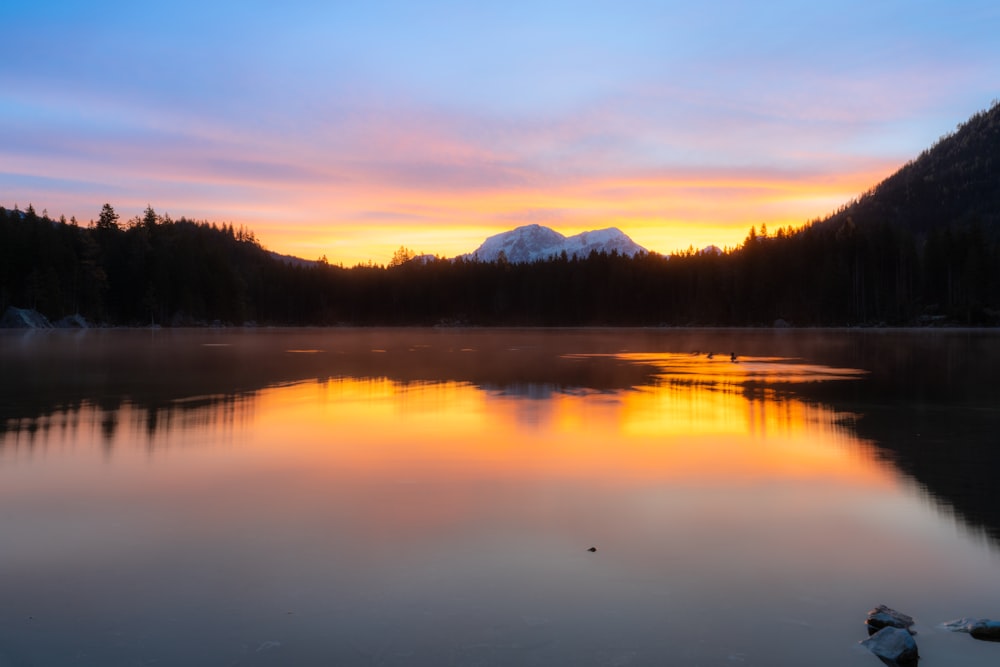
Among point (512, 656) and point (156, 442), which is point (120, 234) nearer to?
point (156, 442)

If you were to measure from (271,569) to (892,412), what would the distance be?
20.2m

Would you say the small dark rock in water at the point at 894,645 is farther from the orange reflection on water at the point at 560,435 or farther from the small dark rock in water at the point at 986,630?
the orange reflection on water at the point at 560,435

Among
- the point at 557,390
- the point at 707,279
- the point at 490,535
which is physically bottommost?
the point at 490,535

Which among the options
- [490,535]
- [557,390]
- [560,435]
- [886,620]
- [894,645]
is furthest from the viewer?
[557,390]

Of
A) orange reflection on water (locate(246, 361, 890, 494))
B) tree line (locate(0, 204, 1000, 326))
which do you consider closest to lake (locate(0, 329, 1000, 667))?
orange reflection on water (locate(246, 361, 890, 494))

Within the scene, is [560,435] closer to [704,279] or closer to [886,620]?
[886,620]

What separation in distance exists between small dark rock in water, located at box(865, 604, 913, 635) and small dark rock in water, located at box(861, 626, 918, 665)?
25 centimetres

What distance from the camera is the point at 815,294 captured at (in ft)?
499

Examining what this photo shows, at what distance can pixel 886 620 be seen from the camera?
6.74m

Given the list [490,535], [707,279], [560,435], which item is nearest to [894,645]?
[490,535]

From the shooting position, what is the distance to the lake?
652 cm

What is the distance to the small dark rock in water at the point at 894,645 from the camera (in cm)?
618

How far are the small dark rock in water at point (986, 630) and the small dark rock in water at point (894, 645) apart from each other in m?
0.74

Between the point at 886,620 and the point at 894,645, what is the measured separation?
1.72ft
